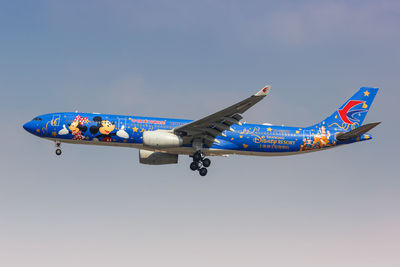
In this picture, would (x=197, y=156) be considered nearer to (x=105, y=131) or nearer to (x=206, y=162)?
(x=206, y=162)

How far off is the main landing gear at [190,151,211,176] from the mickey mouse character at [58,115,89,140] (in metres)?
7.61

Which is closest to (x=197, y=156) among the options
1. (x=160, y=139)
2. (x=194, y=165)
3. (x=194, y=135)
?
(x=194, y=165)

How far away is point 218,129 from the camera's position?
127ft

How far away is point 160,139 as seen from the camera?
37.6 metres

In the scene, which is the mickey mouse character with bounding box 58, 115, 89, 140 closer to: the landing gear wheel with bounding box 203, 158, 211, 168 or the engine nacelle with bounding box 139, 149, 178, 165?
the engine nacelle with bounding box 139, 149, 178, 165

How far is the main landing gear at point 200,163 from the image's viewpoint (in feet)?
131

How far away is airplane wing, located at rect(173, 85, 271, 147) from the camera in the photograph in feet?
119

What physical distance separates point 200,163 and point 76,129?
28.5ft

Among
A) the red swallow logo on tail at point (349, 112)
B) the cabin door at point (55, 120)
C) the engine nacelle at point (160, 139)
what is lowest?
the engine nacelle at point (160, 139)

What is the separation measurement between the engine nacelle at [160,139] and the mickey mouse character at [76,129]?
14.7 feet

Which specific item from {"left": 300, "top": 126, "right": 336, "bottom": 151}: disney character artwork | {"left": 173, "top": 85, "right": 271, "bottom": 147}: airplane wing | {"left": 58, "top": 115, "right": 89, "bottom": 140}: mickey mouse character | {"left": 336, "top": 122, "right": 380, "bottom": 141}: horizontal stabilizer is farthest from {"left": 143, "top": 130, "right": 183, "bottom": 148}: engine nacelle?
{"left": 336, "top": 122, "right": 380, "bottom": 141}: horizontal stabilizer

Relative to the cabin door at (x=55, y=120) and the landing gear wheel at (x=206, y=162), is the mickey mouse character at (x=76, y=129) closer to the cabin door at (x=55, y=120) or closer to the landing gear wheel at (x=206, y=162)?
the cabin door at (x=55, y=120)

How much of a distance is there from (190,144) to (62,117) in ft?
29.0

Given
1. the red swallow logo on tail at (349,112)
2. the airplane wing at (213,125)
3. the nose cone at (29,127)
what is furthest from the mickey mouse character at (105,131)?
the red swallow logo on tail at (349,112)
